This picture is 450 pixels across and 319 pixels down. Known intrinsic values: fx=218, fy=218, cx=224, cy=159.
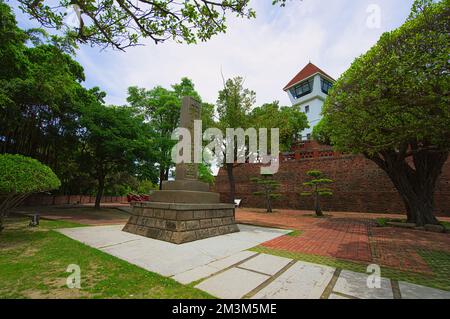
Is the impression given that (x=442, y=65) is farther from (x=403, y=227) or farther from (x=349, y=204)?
(x=349, y=204)

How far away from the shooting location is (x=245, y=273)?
12.3 ft

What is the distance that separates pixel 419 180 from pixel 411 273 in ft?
27.6

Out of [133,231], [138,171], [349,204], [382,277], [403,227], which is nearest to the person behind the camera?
[382,277]

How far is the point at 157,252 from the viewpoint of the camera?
4.83 meters

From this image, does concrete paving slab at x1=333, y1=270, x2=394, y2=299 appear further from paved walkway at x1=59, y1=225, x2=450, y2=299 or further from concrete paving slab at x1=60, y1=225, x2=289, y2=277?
concrete paving slab at x1=60, y1=225, x2=289, y2=277

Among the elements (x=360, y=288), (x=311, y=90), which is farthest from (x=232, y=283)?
(x=311, y=90)

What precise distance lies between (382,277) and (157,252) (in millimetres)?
4335

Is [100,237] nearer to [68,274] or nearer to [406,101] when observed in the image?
[68,274]

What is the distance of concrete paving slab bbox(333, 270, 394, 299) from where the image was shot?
3.00m

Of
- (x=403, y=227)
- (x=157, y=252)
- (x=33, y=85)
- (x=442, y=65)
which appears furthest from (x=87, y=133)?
(x=403, y=227)

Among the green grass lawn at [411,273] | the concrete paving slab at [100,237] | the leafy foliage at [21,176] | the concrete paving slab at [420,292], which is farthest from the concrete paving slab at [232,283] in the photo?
the leafy foliage at [21,176]

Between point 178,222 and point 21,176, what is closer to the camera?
point 21,176

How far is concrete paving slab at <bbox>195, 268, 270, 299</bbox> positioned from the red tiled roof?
34778 millimetres

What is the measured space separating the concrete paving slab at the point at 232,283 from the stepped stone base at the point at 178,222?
236 cm
